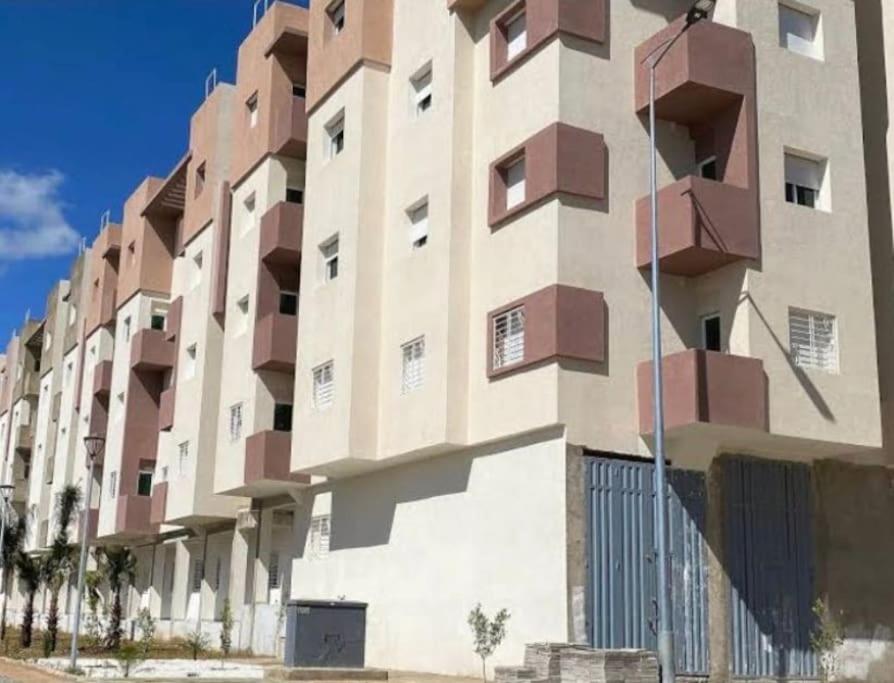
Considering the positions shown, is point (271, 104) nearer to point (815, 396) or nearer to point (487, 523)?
point (487, 523)

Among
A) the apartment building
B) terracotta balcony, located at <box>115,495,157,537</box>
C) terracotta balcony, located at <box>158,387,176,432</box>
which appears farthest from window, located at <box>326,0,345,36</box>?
terracotta balcony, located at <box>115,495,157,537</box>

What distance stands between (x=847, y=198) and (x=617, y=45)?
5.84m

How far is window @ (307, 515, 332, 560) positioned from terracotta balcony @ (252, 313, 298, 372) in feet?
15.5

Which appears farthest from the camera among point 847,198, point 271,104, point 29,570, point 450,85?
point 29,570

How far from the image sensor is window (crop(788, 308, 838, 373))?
2328 cm

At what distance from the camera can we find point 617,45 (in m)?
24.3

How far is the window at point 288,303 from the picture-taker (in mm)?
35781

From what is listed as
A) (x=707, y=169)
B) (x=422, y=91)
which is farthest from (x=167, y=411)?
(x=707, y=169)

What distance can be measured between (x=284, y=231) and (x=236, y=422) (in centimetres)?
628

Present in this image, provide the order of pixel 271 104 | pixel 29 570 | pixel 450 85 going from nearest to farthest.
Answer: pixel 450 85
pixel 271 104
pixel 29 570

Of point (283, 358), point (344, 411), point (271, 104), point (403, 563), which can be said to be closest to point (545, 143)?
point (344, 411)

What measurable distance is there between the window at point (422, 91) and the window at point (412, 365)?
18.9 feet

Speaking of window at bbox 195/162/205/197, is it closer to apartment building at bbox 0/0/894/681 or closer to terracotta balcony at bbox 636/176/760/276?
apartment building at bbox 0/0/894/681

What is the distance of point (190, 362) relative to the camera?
143 feet
